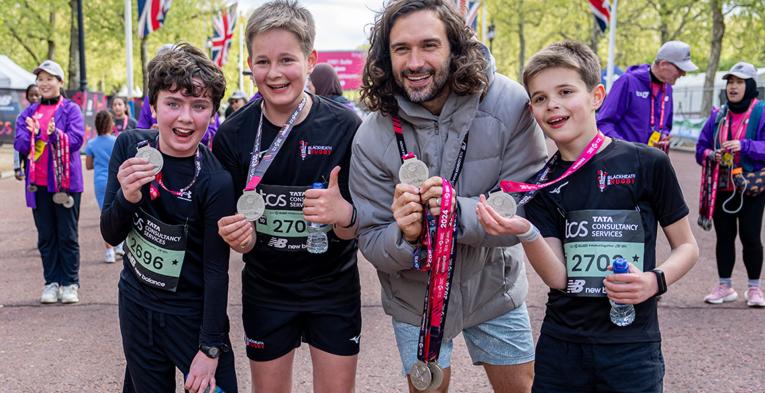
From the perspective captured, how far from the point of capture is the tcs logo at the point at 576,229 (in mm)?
2660

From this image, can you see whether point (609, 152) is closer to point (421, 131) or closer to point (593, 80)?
point (593, 80)

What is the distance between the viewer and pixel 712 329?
18.3 feet

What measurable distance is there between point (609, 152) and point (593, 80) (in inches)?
11.8

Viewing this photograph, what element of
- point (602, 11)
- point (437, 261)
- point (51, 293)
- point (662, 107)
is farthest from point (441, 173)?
point (602, 11)

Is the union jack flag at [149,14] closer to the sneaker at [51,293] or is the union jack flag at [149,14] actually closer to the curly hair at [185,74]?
the sneaker at [51,293]

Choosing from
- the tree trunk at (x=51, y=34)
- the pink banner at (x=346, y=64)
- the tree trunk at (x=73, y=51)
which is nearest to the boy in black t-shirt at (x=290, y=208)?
the tree trunk at (x=73, y=51)

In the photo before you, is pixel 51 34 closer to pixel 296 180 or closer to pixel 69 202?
pixel 69 202

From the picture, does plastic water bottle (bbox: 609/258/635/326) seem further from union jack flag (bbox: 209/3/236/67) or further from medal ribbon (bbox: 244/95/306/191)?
union jack flag (bbox: 209/3/236/67)

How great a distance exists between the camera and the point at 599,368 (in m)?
2.61

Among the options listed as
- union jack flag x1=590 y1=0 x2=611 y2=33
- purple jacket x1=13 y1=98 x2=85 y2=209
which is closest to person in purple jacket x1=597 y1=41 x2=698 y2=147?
purple jacket x1=13 y1=98 x2=85 y2=209

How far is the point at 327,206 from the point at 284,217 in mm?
315

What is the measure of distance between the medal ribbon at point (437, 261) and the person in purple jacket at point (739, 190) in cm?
447

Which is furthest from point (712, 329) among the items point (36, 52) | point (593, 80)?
point (36, 52)

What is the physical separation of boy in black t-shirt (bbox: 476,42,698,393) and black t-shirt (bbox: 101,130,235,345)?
1.24 meters
